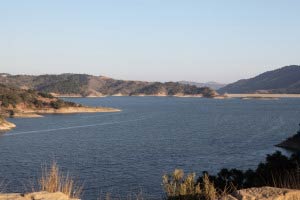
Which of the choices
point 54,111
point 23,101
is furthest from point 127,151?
point 54,111

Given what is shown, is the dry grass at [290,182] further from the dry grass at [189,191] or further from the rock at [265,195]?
the rock at [265,195]

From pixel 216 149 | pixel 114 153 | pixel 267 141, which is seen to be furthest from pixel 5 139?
pixel 267 141

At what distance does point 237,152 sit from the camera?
60594 mm

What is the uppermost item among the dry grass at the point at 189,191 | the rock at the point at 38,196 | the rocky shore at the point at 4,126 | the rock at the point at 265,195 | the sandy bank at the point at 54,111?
the rock at the point at 265,195

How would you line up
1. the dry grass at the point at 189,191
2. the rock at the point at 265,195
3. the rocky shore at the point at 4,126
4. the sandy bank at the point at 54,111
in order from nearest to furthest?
1. the rock at the point at 265,195
2. the dry grass at the point at 189,191
3. the rocky shore at the point at 4,126
4. the sandy bank at the point at 54,111

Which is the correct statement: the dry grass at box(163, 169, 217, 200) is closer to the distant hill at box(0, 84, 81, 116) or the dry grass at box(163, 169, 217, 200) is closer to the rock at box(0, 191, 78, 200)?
the rock at box(0, 191, 78, 200)

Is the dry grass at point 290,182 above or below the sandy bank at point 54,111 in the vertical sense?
above

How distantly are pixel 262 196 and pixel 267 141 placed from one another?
227 feet

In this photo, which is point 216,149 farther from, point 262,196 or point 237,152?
point 262,196

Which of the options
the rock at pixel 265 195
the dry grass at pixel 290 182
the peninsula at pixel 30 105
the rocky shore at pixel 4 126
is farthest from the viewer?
the peninsula at pixel 30 105

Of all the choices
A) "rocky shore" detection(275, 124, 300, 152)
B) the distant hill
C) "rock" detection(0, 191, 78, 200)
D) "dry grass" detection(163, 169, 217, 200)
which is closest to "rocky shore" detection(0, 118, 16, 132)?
the distant hill

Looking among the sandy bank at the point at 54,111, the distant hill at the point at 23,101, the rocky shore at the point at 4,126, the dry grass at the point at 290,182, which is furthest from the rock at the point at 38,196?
the sandy bank at the point at 54,111

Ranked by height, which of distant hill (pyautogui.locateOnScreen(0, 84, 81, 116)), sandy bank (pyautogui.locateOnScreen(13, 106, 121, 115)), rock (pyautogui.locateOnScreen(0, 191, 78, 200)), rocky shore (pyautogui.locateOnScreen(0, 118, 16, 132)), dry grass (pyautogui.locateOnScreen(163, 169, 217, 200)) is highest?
rock (pyautogui.locateOnScreen(0, 191, 78, 200))

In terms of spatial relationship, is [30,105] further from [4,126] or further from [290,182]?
[290,182]
